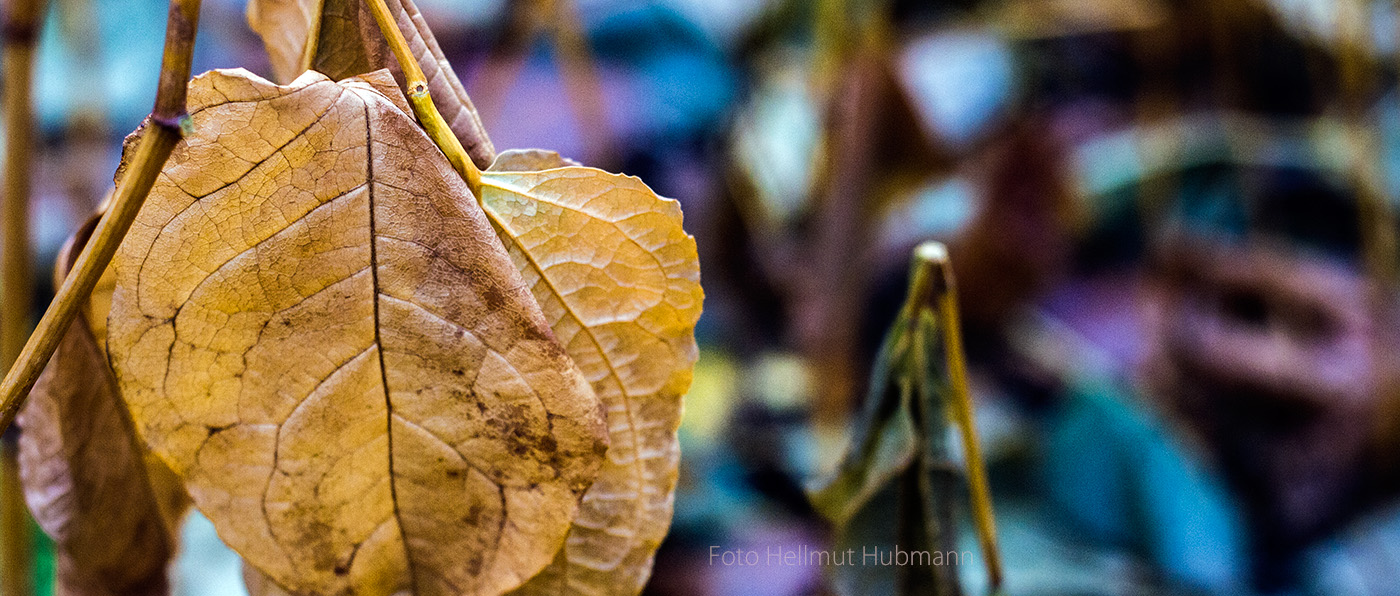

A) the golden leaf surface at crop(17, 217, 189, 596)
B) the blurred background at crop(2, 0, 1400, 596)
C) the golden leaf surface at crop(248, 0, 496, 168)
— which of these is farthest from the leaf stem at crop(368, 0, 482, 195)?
the blurred background at crop(2, 0, 1400, 596)

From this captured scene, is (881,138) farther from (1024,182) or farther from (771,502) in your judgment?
(771,502)

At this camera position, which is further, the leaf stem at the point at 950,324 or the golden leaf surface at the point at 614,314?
the leaf stem at the point at 950,324

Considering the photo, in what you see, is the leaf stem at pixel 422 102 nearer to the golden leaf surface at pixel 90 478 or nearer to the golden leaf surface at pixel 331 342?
the golden leaf surface at pixel 331 342

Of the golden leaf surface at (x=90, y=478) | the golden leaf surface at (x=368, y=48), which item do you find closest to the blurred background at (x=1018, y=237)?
the golden leaf surface at (x=90, y=478)

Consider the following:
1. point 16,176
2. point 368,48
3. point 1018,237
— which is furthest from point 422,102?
point 1018,237

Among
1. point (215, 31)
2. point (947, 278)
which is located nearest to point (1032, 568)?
point (947, 278)

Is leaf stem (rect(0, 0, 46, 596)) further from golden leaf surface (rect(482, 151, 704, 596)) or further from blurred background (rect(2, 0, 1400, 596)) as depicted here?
blurred background (rect(2, 0, 1400, 596))
